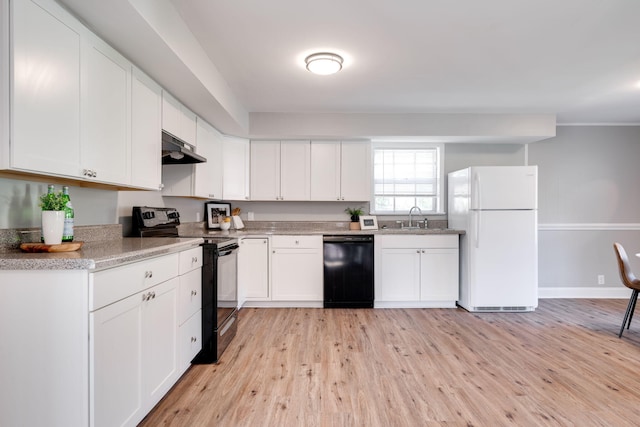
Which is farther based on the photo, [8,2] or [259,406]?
[259,406]

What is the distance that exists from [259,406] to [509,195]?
10.8 ft

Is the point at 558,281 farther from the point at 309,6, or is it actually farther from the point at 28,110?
the point at 28,110

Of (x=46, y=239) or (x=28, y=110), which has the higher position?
(x=28, y=110)

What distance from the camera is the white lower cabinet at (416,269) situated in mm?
3777

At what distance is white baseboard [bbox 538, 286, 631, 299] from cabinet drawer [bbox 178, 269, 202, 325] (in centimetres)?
437

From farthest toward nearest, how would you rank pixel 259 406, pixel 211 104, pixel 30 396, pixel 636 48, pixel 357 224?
pixel 357 224
pixel 211 104
pixel 636 48
pixel 259 406
pixel 30 396

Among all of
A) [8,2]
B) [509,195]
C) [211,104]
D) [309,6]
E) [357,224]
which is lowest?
[357,224]

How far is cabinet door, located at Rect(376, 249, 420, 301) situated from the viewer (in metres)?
3.78

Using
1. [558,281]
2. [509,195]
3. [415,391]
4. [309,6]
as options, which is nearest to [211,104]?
[309,6]

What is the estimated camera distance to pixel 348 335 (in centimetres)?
293

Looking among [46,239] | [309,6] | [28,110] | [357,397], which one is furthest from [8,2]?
[357,397]

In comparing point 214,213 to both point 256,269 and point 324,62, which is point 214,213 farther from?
point 324,62

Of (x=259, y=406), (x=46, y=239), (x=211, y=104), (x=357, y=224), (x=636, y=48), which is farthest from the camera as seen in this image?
(x=357, y=224)

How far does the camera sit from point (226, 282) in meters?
2.58
